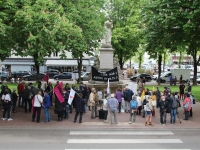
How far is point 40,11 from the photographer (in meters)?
14.4

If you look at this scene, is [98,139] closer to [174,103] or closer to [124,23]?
[174,103]

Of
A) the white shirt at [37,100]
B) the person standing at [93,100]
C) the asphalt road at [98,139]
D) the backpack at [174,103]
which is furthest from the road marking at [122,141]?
the person standing at [93,100]

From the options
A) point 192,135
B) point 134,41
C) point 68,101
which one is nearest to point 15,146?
point 68,101

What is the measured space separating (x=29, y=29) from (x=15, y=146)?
5926 millimetres

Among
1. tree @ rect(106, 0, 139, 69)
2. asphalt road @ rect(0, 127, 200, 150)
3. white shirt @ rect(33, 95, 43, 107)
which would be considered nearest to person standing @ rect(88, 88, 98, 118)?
asphalt road @ rect(0, 127, 200, 150)

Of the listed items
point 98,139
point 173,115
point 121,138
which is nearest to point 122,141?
point 121,138

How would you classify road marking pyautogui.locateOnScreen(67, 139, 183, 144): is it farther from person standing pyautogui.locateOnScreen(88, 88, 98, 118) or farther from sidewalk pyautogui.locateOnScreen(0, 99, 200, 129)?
person standing pyautogui.locateOnScreen(88, 88, 98, 118)

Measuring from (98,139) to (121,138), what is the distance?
94 cm

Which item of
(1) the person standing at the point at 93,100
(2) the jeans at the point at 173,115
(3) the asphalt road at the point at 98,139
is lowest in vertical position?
(3) the asphalt road at the point at 98,139

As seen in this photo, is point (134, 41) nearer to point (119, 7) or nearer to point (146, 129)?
point (119, 7)

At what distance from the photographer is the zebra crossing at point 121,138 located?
11320 millimetres

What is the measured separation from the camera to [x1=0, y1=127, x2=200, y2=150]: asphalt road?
10.8m

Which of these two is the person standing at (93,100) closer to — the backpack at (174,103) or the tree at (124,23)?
the backpack at (174,103)

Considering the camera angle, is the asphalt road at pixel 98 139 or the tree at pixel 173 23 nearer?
the asphalt road at pixel 98 139
